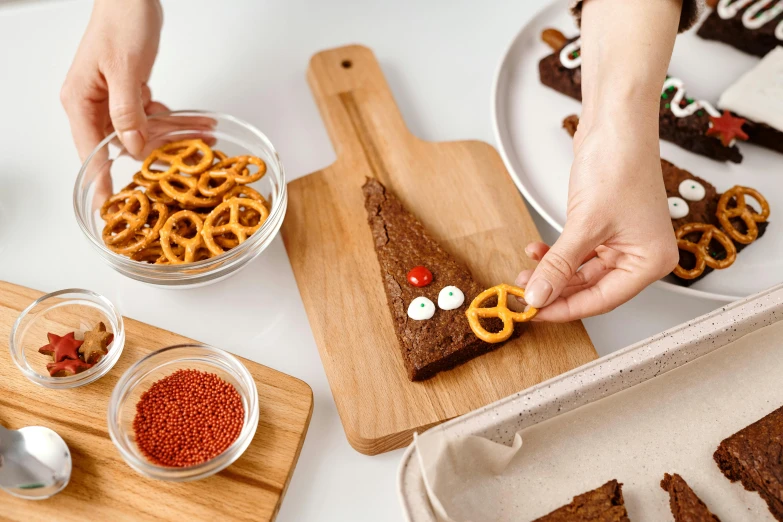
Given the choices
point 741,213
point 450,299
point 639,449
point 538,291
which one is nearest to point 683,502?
point 639,449

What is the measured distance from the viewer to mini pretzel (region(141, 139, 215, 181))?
1813 mm

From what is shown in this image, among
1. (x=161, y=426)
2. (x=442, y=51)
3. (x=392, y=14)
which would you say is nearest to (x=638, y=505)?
(x=161, y=426)

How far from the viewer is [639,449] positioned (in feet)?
4.85

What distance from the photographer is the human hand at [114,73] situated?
1.75 m

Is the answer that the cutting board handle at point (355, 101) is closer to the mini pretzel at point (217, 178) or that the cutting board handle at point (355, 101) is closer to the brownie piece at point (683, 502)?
the mini pretzel at point (217, 178)

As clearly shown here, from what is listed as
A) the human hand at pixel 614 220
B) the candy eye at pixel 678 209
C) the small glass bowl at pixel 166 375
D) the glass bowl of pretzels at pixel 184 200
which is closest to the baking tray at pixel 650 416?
the human hand at pixel 614 220

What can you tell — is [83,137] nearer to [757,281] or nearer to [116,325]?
[116,325]

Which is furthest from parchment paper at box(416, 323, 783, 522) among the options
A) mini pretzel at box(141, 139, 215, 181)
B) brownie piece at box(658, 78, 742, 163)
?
mini pretzel at box(141, 139, 215, 181)

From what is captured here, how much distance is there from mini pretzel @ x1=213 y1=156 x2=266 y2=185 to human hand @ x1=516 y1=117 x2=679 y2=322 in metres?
0.83

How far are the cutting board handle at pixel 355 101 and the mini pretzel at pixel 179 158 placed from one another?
41cm

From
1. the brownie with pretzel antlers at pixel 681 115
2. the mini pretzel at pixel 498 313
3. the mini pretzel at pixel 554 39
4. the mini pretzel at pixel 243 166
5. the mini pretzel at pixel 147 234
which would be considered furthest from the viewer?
the mini pretzel at pixel 554 39

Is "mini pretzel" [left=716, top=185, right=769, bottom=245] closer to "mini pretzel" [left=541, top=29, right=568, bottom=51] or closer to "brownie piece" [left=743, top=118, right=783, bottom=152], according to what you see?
"brownie piece" [left=743, top=118, right=783, bottom=152]

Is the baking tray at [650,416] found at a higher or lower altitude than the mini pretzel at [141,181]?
lower

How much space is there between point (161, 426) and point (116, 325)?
0.99ft
